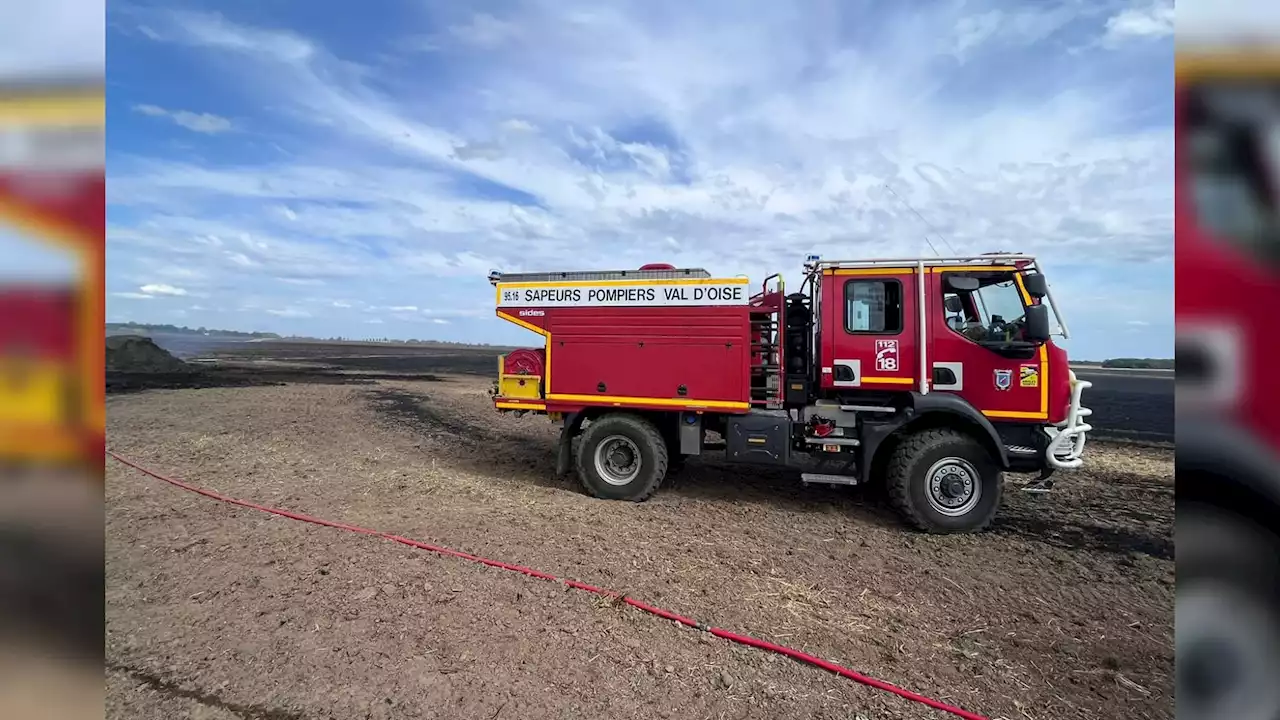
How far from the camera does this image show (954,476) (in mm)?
6105

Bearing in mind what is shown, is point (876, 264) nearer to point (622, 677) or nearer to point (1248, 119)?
point (622, 677)

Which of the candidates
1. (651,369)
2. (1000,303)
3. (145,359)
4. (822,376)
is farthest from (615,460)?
(145,359)

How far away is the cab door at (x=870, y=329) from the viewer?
20.9ft

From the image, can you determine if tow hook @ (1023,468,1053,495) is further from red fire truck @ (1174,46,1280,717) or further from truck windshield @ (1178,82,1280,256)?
truck windshield @ (1178,82,1280,256)

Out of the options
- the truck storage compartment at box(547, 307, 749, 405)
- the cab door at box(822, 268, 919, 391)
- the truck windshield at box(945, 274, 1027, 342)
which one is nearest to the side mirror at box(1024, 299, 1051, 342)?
the truck windshield at box(945, 274, 1027, 342)

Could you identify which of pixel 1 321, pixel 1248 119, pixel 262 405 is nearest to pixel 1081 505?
pixel 1248 119

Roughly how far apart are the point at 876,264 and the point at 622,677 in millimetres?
4993

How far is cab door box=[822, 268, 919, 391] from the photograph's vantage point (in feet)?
20.9

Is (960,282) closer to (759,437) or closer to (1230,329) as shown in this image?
(759,437)

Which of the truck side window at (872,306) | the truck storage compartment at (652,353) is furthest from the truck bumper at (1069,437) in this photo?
the truck storage compartment at (652,353)

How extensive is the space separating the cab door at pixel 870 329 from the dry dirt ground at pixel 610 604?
1536 mm

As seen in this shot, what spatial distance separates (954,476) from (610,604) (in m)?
3.92

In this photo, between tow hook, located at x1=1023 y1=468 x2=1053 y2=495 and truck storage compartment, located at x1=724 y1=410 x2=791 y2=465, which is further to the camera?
truck storage compartment, located at x1=724 y1=410 x2=791 y2=465

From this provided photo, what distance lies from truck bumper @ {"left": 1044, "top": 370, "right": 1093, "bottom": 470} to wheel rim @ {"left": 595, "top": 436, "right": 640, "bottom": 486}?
4.24m
